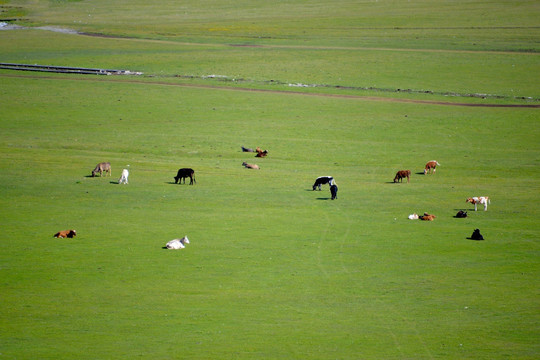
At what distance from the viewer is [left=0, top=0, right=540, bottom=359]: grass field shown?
51.6ft

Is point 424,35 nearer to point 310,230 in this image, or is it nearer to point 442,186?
point 442,186

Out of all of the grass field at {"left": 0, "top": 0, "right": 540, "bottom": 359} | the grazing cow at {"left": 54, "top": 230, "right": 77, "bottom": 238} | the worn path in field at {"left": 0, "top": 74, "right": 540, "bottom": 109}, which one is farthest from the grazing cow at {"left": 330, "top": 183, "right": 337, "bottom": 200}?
the worn path in field at {"left": 0, "top": 74, "right": 540, "bottom": 109}

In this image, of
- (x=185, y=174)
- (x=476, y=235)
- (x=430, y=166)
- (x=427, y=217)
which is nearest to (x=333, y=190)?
(x=427, y=217)

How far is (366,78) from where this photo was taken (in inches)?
2458

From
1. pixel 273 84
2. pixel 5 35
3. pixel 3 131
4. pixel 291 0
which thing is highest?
pixel 291 0

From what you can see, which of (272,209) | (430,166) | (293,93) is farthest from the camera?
Answer: (293,93)

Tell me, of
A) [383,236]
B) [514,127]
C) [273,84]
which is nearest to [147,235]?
[383,236]

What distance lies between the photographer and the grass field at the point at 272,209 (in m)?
15.7

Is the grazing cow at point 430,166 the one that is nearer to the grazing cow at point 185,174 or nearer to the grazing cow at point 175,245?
the grazing cow at point 185,174

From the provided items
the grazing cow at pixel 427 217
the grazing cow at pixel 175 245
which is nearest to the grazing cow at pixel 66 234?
the grazing cow at pixel 175 245

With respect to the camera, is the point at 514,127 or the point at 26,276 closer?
the point at 26,276

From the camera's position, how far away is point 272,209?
27.2m

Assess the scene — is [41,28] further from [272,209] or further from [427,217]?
[427,217]

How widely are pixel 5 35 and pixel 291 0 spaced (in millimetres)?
52962
